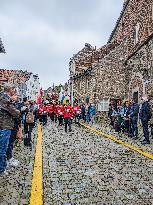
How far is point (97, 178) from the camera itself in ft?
23.6

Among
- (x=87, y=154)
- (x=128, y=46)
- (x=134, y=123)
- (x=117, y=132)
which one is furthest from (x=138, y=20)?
(x=87, y=154)

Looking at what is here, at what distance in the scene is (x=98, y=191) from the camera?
20.3 feet

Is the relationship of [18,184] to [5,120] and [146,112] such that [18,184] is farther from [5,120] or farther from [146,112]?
[146,112]

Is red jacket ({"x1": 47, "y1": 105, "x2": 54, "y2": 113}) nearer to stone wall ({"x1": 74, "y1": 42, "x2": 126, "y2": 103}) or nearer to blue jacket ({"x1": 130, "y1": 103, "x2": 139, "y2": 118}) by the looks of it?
stone wall ({"x1": 74, "y1": 42, "x2": 126, "y2": 103})

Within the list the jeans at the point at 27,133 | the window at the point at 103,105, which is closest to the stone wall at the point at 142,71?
the window at the point at 103,105

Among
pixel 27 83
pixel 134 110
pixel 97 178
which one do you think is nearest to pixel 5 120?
pixel 97 178

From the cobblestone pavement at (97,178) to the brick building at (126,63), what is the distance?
11904 millimetres

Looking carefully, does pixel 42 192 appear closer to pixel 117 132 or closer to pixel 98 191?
pixel 98 191

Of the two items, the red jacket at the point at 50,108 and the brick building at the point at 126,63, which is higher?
the brick building at the point at 126,63

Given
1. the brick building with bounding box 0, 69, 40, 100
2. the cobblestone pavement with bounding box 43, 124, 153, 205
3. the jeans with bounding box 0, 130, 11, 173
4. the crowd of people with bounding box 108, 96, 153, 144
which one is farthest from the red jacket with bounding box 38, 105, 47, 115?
the brick building with bounding box 0, 69, 40, 100

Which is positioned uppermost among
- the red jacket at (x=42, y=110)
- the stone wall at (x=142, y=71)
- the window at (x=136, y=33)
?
the window at (x=136, y=33)

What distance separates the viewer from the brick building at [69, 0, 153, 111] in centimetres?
2250

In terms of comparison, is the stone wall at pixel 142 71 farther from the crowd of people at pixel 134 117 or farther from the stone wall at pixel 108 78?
the crowd of people at pixel 134 117

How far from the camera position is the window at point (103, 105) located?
112ft
